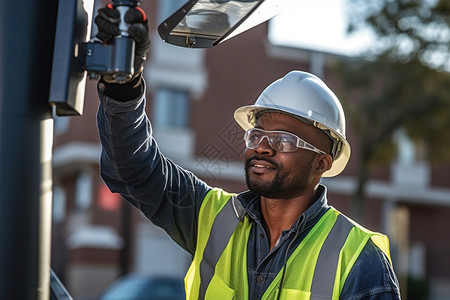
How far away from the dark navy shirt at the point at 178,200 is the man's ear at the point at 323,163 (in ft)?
0.26

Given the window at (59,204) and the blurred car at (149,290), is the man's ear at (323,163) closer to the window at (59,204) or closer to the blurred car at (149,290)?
the blurred car at (149,290)

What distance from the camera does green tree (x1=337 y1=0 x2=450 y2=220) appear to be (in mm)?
19953

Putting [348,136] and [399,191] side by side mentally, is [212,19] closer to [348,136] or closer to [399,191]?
[348,136]

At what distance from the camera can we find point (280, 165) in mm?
3363

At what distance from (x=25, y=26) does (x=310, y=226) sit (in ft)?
4.85

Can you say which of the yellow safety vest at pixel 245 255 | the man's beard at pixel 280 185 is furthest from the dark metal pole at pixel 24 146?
the man's beard at pixel 280 185

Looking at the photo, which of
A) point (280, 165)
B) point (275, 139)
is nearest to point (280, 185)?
point (280, 165)

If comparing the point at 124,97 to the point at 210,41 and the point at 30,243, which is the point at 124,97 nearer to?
the point at 210,41

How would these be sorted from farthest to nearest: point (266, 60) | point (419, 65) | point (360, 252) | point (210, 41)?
1. point (266, 60)
2. point (419, 65)
3. point (360, 252)
4. point (210, 41)

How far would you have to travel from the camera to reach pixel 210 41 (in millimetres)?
2732

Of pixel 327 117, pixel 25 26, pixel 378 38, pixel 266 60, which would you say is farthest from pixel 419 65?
pixel 25 26

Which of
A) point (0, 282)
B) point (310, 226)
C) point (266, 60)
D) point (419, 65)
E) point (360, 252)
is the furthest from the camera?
point (266, 60)

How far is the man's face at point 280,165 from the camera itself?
3.34 metres

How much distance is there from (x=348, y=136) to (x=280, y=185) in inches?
615
